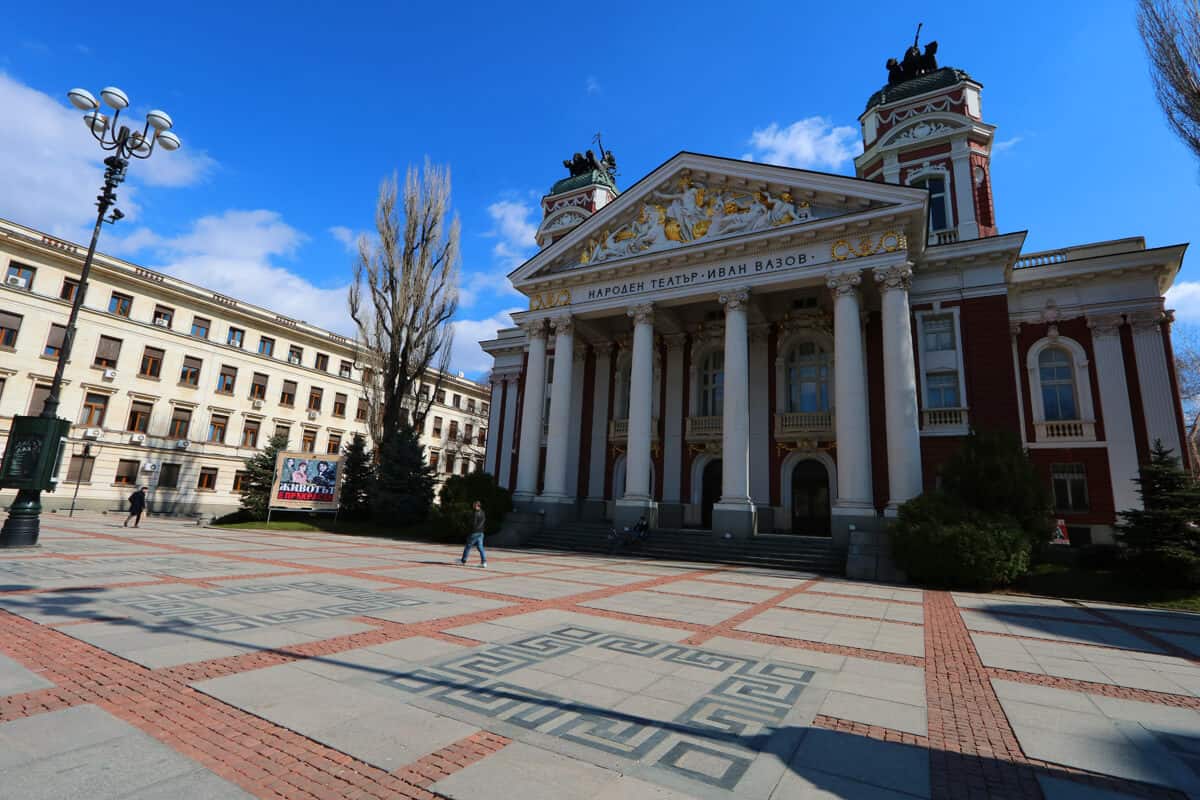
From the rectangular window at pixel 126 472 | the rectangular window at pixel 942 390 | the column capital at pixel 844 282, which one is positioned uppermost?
the column capital at pixel 844 282

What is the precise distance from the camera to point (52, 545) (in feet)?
43.8

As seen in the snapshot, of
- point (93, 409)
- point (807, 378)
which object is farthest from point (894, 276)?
point (93, 409)

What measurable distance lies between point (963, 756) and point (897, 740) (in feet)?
1.35

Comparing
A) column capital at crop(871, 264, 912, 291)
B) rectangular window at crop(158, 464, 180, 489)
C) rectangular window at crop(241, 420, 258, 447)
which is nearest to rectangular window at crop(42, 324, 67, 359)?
rectangular window at crop(158, 464, 180, 489)

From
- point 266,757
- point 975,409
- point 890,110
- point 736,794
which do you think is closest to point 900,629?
point 736,794

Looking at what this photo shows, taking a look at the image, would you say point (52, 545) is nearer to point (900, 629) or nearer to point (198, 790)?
point (198, 790)

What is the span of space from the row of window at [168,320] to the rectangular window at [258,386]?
67.7 inches

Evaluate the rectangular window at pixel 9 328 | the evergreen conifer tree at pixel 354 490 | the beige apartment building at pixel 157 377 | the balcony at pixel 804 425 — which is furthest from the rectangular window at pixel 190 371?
the balcony at pixel 804 425

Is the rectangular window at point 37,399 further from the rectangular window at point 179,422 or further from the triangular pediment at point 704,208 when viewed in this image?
the triangular pediment at point 704,208

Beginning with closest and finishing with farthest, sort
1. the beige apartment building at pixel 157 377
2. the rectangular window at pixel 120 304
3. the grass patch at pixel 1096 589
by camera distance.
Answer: the grass patch at pixel 1096 589 → the beige apartment building at pixel 157 377 → the rectangular window at pixel 120 304

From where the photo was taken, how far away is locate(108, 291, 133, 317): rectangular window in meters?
32.3

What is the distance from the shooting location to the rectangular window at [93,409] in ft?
102

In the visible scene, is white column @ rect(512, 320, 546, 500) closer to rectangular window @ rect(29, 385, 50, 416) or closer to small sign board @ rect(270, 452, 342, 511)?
small sign board @ rect(270, 452, 342, 511)

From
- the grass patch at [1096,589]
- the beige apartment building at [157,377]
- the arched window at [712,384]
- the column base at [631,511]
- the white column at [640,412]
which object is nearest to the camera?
the grass patch at [1096,589]
